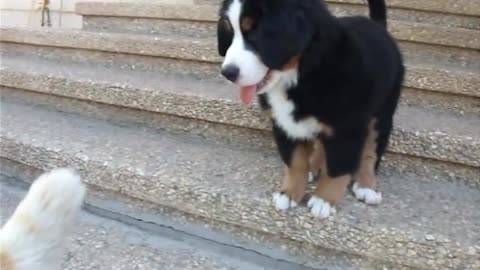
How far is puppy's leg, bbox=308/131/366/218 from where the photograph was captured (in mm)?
1482

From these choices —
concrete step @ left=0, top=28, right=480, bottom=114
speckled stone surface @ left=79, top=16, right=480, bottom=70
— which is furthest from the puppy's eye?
speckled stone surface @ left=79, top=16, right=480, bottom=70

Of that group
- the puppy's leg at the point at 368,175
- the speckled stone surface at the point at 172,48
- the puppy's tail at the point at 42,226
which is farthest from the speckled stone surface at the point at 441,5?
the puppy's tail at the point at 42,226

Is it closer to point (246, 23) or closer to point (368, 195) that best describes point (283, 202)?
point (368, 195)

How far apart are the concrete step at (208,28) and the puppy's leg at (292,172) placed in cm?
93

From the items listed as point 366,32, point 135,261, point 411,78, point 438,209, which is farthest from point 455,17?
Answer: point 135,261

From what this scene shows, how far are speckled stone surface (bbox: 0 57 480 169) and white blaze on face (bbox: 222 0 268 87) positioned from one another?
56 cm


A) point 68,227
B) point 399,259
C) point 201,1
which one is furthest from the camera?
point 201,1

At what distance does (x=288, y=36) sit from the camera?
1295 mm

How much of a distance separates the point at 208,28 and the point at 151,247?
139 cm

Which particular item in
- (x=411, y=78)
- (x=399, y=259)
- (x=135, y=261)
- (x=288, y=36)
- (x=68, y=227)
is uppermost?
(x=288, y=36)

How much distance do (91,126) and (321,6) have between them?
1.19m

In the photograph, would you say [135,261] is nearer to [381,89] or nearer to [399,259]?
[399,259]

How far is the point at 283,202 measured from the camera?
155cm

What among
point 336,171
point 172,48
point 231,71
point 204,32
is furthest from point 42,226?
point 204,32
